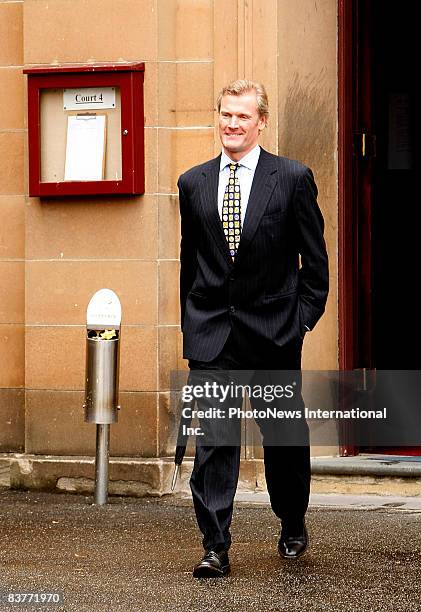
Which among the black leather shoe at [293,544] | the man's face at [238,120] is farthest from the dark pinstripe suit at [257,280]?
the black leather shoe at [293,544]

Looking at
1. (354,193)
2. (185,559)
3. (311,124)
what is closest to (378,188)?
Answer: (354,193)

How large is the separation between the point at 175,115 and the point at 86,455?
203 centimetres

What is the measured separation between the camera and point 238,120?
646cm

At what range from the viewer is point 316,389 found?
357 inches

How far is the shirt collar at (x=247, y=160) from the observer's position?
655cm

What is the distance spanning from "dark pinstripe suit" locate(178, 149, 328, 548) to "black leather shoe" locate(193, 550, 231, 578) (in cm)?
17

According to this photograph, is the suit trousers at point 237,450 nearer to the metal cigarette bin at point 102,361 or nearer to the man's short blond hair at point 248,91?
the man's short blond hair at point 248,91

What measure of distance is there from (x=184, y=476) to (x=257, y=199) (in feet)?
9.13

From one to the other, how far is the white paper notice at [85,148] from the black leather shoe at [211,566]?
3.08 metres

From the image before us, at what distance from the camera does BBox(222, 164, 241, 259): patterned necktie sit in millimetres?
6496

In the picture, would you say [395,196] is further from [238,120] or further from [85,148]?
[238,120]

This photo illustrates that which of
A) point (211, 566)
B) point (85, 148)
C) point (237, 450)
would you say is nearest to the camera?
point (211, 566)

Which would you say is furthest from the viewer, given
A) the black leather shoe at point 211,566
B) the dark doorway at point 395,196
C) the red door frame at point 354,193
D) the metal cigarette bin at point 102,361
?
the dark doorway at point 395,196

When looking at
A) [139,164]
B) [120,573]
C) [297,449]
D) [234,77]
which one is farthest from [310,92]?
[120,573]
